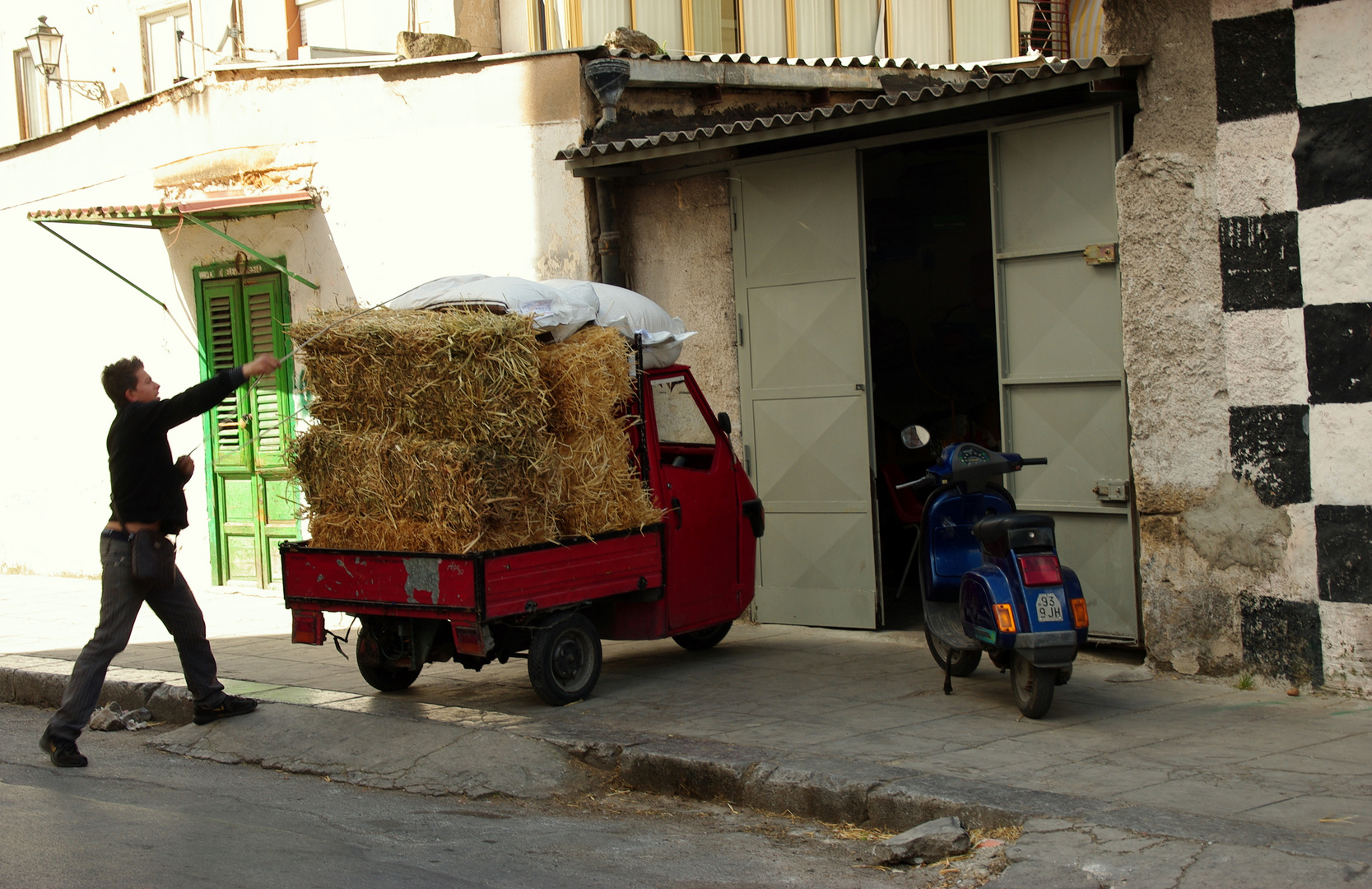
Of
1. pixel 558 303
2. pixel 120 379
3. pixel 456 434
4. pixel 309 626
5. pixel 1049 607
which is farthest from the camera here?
pixel 309 626

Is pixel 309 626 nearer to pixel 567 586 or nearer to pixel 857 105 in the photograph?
pixel 567 586

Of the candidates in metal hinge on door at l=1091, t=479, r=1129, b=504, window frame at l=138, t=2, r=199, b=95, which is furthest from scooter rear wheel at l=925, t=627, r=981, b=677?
window frame at l=138, t=2, r=199, b=95

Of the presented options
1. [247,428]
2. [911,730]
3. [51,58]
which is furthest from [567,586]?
[51,58]

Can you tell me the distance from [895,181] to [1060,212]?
421 centimetres

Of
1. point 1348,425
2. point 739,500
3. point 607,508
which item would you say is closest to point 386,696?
point 607,508

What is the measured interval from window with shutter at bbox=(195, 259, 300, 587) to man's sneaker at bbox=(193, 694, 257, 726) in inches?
191

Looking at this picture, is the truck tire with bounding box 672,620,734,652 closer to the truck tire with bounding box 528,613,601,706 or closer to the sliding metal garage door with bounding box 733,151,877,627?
the sliding metal garage door with bounding box 733,151,877,627

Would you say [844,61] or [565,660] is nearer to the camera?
[565,660]

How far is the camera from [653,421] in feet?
24.8

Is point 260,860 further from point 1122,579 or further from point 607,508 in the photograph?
point 1122,579

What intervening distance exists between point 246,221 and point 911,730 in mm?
8578

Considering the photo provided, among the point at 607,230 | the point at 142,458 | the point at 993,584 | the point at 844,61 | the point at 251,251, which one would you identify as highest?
the point at 844,61

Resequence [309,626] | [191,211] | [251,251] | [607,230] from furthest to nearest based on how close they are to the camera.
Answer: [251,251] < [191,211] < [607,230] < [309,626]

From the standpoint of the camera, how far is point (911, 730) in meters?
6.20
